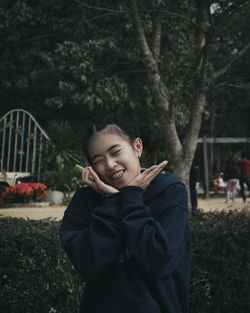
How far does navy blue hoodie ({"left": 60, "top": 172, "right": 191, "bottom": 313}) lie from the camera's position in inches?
56.5

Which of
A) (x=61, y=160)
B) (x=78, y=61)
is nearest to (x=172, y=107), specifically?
(x=61, y=160)

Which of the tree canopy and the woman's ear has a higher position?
the tree canopy

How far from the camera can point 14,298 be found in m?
2.80

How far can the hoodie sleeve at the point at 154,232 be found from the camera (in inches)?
56.1

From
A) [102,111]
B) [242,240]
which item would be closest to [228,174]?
[102,111]

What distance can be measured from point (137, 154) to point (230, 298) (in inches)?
71.0

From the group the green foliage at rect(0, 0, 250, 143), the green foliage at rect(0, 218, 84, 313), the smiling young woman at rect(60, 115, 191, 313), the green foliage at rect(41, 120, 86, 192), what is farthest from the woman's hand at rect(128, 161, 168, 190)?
the green foliage at rect(0, 0, 250, 143)

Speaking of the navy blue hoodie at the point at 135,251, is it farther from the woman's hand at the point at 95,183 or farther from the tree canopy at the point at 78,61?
the tree canopy at the point at 78,61

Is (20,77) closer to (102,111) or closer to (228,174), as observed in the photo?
(102,111)

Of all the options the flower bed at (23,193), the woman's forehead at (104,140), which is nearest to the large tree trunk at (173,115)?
the woman's forehead at (104,140)

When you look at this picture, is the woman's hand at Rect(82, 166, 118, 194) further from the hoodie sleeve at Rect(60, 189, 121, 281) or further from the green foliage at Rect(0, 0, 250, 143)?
the green foliage at Rect(0, 0, 250, 143)

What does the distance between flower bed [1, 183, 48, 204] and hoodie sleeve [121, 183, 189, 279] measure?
932cm

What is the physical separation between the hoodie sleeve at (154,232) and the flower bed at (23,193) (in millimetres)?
9323

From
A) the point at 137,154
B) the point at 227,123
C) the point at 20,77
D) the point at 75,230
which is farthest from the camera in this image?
the point at 227,123
